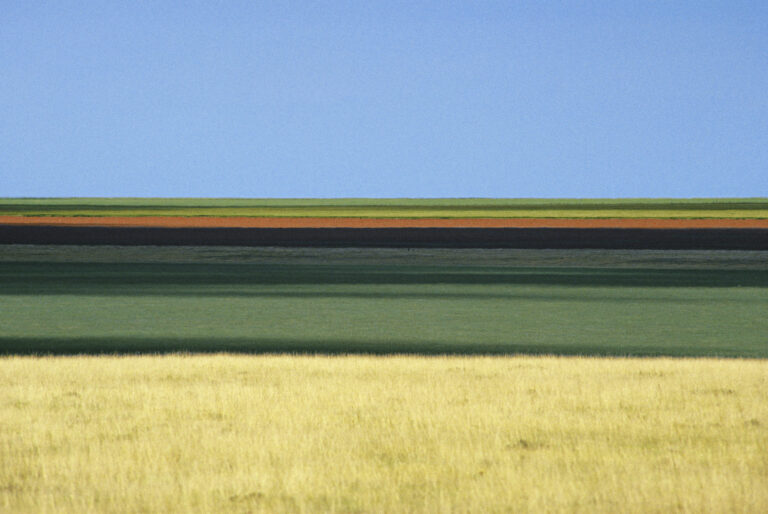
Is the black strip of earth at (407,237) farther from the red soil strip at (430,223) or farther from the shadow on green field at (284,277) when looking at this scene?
the red soil strip at (430,223)

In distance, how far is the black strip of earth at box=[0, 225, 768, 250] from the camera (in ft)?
83.9

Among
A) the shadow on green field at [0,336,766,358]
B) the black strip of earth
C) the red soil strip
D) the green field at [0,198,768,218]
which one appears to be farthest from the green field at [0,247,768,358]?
the green field at [0,198,768,218]

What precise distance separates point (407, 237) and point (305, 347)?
50.7ft

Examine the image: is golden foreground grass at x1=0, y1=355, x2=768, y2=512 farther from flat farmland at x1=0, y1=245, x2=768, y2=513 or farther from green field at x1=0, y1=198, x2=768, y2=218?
green field at x1=0, y1=198, x2=768, y2=218

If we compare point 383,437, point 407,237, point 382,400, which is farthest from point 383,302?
point 407,237

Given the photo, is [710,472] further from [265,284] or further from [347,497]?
[265,284]

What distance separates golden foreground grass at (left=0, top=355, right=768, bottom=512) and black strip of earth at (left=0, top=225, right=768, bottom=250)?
1656 cm

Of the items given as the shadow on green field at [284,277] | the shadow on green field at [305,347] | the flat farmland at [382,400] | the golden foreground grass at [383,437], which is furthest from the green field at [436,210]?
the golden foreground grass at [383,437]

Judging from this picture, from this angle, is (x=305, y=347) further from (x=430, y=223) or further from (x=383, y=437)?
(x=430, y=223)

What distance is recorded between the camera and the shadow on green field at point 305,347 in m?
11.2

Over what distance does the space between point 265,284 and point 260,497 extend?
575 inches

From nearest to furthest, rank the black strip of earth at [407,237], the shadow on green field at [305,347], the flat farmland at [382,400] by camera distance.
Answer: the flat farmland at [382,400], the shadow on green field at [305,347], the black strip of earth at [407,237]

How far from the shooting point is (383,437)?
608cm

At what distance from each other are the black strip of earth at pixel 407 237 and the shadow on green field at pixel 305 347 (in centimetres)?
1406
